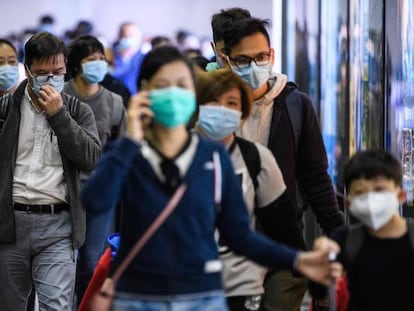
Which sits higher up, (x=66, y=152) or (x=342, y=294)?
(x=66, y=152)

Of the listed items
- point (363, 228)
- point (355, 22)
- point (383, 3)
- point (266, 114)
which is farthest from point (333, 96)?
point (363, 228)

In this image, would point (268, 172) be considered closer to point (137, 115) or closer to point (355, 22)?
point (137, 115)

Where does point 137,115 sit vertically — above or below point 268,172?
above

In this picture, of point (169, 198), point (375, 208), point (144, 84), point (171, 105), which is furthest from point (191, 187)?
point (375, 208)

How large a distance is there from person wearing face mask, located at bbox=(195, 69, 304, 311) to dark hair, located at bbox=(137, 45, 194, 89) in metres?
0.84

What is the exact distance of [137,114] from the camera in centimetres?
426

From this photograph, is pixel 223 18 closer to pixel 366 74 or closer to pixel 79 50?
pixel 366 74

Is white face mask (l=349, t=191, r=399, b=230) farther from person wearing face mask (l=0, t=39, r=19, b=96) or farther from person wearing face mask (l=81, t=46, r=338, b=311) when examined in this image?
person wearing face mask (l=0, t=39, r=19, b=96)

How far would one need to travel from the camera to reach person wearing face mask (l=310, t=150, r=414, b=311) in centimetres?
458

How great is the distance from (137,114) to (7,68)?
12.4 feet

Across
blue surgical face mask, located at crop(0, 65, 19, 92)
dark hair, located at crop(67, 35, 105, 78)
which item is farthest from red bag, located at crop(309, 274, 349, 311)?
dark hair, located at crop(67, 35, 105, 78)

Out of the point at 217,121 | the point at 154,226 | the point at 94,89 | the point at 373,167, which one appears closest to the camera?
the point at 154,226

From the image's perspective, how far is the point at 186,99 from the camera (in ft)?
14.2

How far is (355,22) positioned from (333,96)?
5.60 ft
